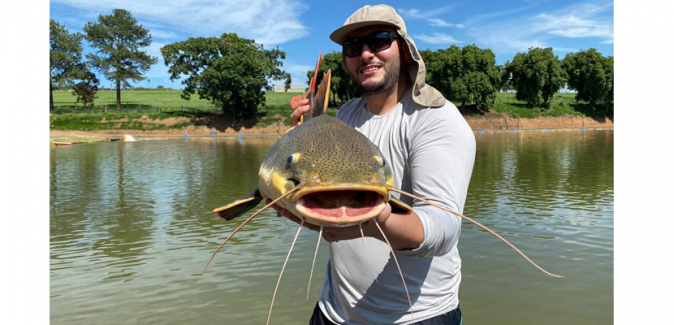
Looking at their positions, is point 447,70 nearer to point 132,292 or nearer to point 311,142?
point 132,292

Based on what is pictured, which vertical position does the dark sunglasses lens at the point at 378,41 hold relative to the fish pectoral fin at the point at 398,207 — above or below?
above

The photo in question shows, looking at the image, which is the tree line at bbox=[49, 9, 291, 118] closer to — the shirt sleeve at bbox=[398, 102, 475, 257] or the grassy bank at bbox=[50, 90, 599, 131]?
the grassy bank at bbox=[50, 90, 599, 131]

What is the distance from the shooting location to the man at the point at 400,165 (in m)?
1.98

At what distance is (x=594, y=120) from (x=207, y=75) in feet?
174

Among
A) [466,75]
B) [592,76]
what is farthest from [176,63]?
[592,76]

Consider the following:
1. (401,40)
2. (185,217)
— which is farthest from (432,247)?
(185,217)

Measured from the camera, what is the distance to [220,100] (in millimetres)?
49688

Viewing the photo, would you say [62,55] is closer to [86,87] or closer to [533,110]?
[86,87]

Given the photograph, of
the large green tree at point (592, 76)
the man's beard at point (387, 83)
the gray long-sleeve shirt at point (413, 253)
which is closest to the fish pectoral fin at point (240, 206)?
the gray long-sleeve shirt at point (413, 253)

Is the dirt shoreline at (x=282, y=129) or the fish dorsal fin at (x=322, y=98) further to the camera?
the dirt shoreline at (x=282, y=129)

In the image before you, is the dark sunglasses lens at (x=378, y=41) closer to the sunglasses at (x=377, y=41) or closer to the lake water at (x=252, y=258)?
the sunglasses at (x=377, y=41)

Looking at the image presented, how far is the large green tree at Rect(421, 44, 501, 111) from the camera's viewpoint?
54.9 meters

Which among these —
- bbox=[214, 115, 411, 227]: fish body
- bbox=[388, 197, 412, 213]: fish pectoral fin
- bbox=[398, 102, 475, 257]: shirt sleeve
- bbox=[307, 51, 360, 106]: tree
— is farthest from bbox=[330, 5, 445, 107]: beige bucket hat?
bbox=[307, 51, 360, 106]: tree

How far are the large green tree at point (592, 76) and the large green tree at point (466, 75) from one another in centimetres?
1549
